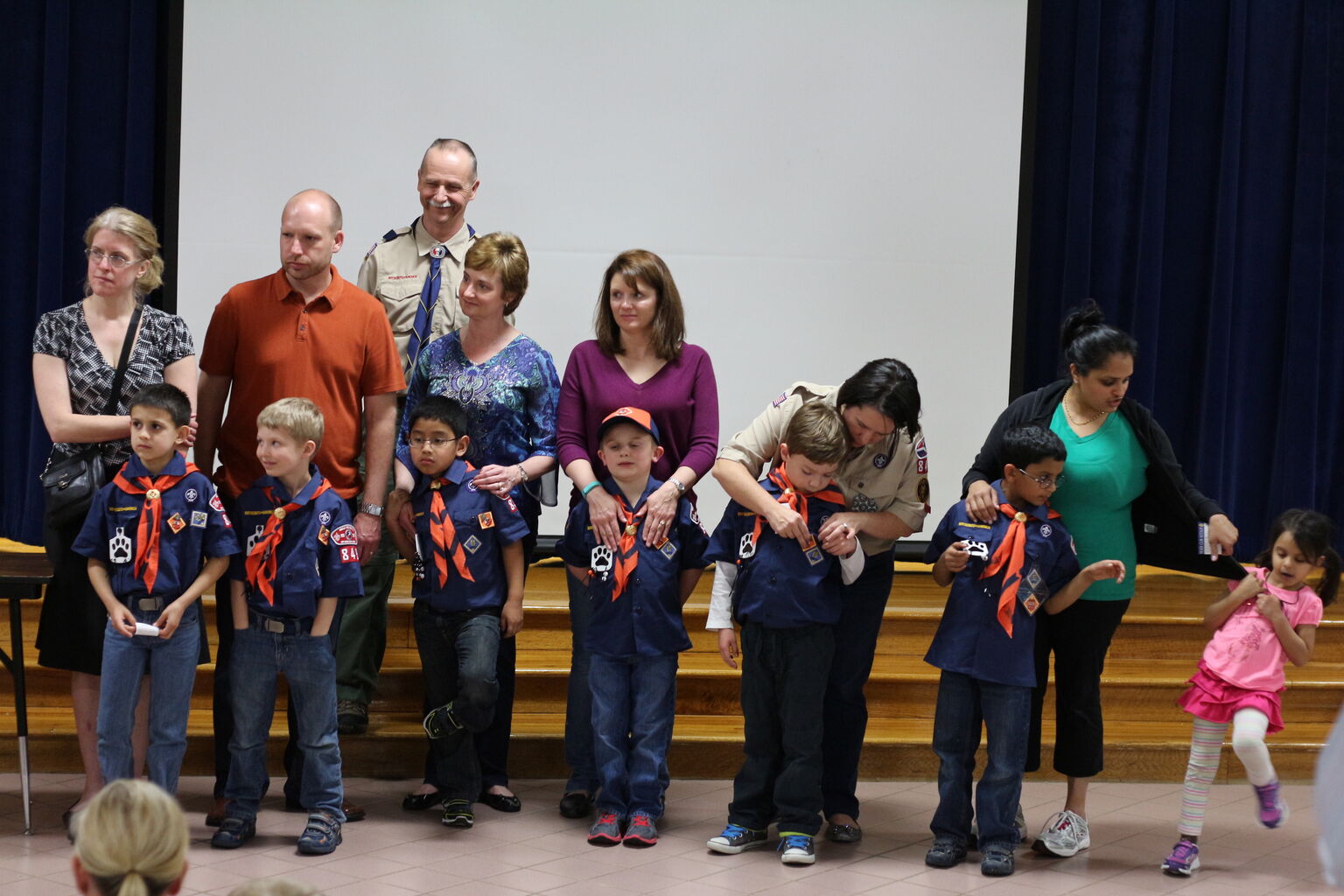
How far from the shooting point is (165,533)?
333 cm

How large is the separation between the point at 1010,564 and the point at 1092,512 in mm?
307

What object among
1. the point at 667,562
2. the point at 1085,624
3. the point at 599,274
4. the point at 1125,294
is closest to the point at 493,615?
the point at 667,562

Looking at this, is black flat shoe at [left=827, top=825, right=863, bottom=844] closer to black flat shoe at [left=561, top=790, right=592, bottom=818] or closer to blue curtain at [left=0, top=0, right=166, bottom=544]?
black flat shoe at [left=561, top=790, right=592, bottom=818]

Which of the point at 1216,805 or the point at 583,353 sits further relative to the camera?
the point at 1216,805

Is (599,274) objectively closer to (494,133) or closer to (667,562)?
(494,133)

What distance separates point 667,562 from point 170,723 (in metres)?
1.34

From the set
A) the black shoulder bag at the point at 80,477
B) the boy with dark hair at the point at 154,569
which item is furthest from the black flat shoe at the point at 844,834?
the black shoulder bag at the point at 80,477

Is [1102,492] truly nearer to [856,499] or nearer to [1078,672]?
[1078,672]

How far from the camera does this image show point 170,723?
11.2 feet

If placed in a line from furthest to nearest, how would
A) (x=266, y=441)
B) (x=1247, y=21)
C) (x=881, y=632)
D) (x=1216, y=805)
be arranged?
(x=1247, y=21) < (x=881, y=632) < (x=1216, y=805) < (x=266, y=441)

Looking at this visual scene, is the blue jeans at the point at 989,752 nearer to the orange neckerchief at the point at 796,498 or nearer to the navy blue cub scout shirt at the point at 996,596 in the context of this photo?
the navy blue cub scout shirt at the point at 996,596

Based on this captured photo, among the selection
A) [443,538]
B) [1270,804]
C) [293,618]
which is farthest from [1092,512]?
[293,618]

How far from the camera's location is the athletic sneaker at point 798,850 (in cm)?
350

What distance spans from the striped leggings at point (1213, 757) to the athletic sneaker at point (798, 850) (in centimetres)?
101
